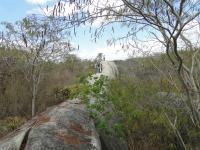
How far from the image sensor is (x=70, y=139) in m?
6.66

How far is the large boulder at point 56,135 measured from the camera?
6.39 metres

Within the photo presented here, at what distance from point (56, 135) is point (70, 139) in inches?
8.8

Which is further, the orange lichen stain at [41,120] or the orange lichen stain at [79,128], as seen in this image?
the orange lichen stain at [79,128]

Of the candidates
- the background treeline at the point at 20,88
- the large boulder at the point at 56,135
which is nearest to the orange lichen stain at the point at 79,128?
the large boulder at the point at 56,135

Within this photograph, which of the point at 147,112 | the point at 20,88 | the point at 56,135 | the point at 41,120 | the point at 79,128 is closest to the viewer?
the point at 56,135

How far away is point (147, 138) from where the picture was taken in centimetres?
967

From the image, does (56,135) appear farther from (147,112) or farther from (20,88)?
(20,88)

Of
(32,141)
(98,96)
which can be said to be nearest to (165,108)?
(98,96)

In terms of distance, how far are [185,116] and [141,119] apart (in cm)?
94

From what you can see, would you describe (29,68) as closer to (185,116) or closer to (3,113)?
(3,113)

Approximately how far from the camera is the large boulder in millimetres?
6391

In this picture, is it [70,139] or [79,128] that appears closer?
[70,139]

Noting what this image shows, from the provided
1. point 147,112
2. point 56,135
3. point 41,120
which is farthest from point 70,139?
point 147,112

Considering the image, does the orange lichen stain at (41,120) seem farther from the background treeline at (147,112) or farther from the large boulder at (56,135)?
the background treeline at (147,112)
